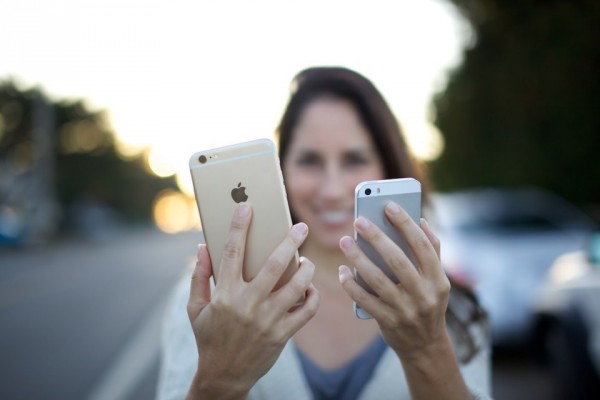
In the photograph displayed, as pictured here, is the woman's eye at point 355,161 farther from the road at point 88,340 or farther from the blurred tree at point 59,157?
the blurred tree at point 59,157

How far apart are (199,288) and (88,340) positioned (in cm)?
716

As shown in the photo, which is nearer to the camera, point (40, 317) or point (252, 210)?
point (252, 210)

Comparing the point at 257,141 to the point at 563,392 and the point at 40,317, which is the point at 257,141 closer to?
the point at 563,392

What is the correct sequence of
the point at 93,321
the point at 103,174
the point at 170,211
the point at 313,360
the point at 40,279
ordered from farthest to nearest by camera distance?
the point at 170,211, the point at 103,174, the point at 40,279, the point at 93,321, the point at 313,360

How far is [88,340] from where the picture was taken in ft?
26.5

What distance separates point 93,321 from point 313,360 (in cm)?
804

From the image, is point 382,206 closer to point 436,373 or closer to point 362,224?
point 362,224

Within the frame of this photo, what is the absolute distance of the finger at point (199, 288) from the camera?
1548mm

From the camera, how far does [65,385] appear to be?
6023 millimetres

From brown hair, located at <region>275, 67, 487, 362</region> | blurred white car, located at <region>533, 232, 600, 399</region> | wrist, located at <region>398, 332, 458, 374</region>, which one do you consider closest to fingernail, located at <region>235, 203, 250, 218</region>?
wrist, located at <region>398, 332, 458, 374</region>

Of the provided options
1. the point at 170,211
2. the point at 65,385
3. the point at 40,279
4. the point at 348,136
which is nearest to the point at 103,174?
the point at 40,279

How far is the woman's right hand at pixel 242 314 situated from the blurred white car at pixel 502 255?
439 cm

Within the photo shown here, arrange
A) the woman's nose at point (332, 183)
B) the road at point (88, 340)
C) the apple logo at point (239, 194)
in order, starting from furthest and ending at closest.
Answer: the road at point (88, 340), the woman's nose at point (332, 183), the apple logo at point (239, 194)

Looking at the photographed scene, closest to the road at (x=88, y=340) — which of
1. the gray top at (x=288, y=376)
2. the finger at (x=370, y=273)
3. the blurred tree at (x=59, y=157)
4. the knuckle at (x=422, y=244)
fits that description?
the gray top at (x=288, y=376)
